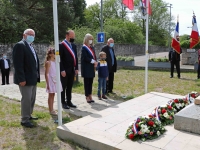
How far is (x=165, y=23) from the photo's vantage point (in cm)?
5578

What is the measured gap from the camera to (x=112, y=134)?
373 centimetres

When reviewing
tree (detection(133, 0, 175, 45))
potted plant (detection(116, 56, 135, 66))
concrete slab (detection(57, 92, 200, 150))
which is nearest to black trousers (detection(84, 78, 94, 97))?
concrete slab (detection(57, 92, 200, 150))

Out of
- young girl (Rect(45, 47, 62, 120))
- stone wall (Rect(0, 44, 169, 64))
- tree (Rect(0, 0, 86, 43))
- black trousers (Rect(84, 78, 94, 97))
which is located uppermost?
tree (Rect(0, 0, 86, 43))

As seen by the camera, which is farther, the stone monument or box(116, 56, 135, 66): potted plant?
box(116, 56, 135, 66): potted plant

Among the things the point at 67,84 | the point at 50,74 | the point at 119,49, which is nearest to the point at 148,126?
the point at 50,74

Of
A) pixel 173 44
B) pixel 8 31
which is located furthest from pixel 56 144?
pixel 8 31

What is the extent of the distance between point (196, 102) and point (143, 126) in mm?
1148

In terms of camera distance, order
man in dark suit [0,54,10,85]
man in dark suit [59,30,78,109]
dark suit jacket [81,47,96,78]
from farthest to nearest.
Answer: man in dark suit [0,54,10,85] < dark suit jacket [81,47,96,78] < man in dark suit [59,30,78,109]

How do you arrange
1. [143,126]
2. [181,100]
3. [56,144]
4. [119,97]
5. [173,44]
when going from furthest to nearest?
[173,44] < [119,97] < [181,100] < [56,144] < [143,126]

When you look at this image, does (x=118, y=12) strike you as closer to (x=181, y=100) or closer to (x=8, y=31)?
(x=8, y=31)

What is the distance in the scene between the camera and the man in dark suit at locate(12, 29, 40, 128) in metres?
4.23

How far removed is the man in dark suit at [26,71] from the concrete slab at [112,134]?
93cm

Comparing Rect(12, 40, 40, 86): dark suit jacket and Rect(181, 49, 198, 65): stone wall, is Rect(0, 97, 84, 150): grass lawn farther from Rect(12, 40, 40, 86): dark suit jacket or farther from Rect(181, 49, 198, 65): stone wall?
Rect(181, 49, 198, 65): stone wall

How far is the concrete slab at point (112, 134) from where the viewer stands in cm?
331
